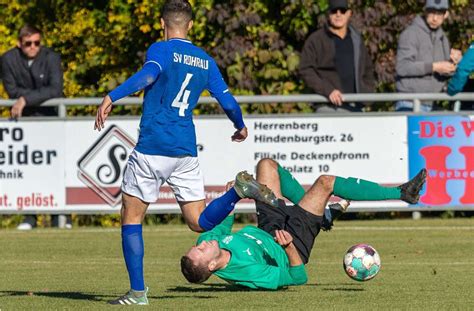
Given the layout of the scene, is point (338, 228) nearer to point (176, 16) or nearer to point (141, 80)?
point (176, 16)

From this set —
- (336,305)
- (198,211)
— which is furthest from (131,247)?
(336,305)

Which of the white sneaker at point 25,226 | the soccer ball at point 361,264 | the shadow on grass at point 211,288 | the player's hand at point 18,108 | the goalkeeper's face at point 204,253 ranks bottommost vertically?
the white sneaker at point 25,226

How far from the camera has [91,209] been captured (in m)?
17.2

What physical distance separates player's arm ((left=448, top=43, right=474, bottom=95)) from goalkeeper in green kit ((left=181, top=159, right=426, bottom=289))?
198 inches

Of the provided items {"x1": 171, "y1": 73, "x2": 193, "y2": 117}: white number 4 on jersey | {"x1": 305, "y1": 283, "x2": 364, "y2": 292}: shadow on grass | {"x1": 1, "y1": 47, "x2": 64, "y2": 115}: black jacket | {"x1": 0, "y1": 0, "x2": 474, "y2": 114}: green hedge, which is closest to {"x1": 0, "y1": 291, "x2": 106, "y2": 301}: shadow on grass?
{"x1": 171, "y1": 73, "x2": 193, "y2": 117}: white number 4 on jersey

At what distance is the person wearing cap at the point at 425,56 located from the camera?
16.9 meters

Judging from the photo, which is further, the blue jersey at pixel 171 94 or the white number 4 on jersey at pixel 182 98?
the white number 4 on jersey at pixel 182 98

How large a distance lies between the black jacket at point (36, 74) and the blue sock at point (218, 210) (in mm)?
7366

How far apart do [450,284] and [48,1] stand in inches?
432

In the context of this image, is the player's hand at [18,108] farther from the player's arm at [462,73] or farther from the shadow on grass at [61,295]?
the shadow on grass at [61,295]

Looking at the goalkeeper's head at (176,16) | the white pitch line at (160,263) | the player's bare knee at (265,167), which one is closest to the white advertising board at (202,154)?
the white pitch line at (160,263)

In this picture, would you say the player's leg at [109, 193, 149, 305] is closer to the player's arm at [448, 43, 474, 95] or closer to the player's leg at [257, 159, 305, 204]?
the player's leg at [257, 159, 305, 204]

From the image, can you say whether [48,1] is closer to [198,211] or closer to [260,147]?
[260,147]

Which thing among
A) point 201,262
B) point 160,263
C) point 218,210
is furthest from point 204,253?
Answer: point 160,263
